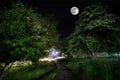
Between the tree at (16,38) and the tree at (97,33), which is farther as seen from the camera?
the tree at (97,33)

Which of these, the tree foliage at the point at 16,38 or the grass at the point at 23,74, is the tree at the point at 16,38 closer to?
the tree foliage at the point at 16,38

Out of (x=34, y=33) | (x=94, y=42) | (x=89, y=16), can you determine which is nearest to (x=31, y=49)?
(x=34, y=33)

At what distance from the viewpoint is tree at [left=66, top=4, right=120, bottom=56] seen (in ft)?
70.5

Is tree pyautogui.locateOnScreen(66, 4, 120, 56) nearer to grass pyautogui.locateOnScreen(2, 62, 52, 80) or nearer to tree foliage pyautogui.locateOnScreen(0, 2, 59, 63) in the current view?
grass pyautogui.locateOnScreen(2, 62, 52, 80)

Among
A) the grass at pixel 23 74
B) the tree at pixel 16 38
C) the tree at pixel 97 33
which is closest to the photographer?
the tree at pixel 16 38

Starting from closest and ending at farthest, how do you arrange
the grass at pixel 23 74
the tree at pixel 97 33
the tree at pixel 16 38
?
the tree at pixel 16 38
the grass at pixel 23 74
the tree at pixel 97 33

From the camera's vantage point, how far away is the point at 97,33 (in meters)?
22.7

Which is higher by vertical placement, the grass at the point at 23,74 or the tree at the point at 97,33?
the tree at the point at 97,33

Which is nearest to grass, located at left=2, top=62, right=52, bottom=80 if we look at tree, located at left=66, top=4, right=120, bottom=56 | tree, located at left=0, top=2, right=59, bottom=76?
tree, located at left=0, top=2, right=59, bottom=76

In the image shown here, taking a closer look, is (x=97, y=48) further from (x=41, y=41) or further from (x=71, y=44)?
(x=41, y=41)

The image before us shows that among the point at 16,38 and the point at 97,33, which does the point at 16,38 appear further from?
the point at 97,33

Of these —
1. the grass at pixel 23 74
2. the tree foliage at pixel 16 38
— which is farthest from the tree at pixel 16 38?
the grass at pixel 23 74

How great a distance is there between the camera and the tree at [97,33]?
21.5 metres

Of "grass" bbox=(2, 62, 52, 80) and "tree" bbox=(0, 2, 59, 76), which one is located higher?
"tree" bbox=(0, 2, 59, 76)
